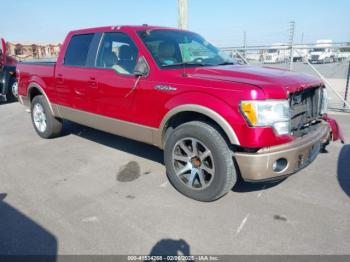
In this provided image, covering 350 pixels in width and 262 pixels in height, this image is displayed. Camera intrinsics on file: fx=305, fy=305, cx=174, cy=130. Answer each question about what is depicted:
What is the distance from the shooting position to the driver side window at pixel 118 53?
400cm

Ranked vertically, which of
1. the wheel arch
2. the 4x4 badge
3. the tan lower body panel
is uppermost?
the 4x4 badge

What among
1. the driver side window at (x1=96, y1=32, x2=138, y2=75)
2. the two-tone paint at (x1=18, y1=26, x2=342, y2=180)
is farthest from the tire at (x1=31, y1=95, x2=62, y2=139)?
the driver side window at (x1=96, y1=32, x2=138, y2=75)

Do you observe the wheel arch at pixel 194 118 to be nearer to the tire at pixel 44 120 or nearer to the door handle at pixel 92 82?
the door handle at pixel 92 82

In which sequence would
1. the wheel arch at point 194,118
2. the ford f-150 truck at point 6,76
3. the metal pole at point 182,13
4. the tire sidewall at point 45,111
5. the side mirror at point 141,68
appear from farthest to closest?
the ford f-150 truck at point 6,76, the metal pole at point 182,13, the tire sidewall at point 45,111, the side mirror at point 141,68, the wheel arch at point 194,118

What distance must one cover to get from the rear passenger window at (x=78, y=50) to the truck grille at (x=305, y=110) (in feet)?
10.4

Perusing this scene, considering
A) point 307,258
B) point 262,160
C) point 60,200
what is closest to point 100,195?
point 60,200

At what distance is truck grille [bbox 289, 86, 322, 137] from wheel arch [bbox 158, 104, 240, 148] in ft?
2.20

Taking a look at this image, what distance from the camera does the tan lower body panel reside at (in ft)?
12.9

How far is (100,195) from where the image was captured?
12.1 ft

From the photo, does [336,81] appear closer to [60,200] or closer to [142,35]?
[142,35]

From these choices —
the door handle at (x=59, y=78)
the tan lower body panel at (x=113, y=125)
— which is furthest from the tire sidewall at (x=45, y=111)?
the door handle at (x=59, y=78)

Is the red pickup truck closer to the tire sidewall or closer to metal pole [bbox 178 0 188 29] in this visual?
the tire sidewall

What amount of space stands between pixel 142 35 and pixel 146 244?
264 cm

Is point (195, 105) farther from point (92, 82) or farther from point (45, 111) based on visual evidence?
point (45, 111)
